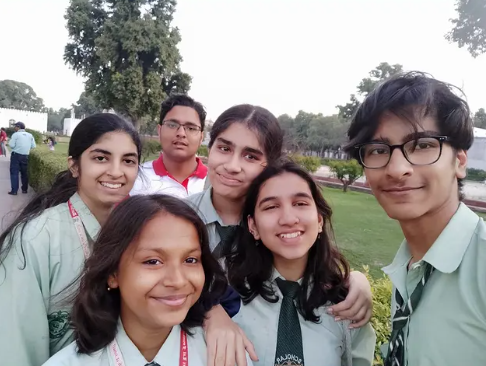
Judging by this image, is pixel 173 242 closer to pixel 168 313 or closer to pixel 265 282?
pixel 168 313

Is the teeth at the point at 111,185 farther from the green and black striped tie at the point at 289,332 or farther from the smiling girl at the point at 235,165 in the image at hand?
the green and black striped tie at the point at 289,332

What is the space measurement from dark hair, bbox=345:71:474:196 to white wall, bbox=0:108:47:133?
58215 mm

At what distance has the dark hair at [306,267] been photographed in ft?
5.93

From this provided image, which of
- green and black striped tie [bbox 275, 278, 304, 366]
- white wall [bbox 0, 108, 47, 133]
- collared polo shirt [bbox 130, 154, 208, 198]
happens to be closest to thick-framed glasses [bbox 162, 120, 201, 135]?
collared polo shirt [bbox 130, 154, 208, 198]

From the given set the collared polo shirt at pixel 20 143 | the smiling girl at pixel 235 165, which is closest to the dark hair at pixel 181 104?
the smiling girl at pixel 235 165

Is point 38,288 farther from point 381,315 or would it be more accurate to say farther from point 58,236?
point 381,315

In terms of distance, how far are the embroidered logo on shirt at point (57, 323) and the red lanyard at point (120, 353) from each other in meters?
0.30

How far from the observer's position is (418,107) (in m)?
1.42

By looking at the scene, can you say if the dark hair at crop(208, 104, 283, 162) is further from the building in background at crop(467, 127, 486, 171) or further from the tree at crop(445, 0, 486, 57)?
the building in background at crop(467, 127, 486, 171)

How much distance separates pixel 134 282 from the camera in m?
1.35

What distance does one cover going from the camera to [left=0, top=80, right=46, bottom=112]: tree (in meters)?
78.3

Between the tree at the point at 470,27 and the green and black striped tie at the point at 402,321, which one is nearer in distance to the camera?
the green and black striped tie at the point at 402,321

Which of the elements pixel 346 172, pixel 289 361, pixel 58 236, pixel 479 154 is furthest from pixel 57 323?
pixel 479 154

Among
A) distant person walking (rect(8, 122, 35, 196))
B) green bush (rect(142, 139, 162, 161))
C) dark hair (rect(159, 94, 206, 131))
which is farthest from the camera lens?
distant person walking (rect(8, 122, 35, 196))
